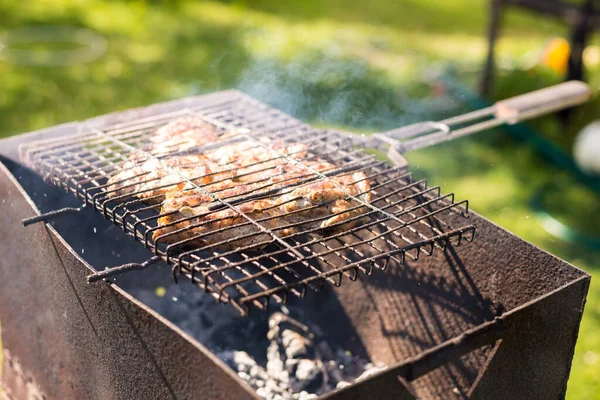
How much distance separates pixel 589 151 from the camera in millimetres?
6262

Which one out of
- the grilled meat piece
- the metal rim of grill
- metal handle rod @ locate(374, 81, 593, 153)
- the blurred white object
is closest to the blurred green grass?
the blurred white object

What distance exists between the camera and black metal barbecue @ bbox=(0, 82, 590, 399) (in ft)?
7.10

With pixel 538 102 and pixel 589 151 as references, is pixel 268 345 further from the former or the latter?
pixel 589 151

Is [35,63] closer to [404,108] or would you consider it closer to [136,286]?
[404,108]

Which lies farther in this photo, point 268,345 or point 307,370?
point 268,345

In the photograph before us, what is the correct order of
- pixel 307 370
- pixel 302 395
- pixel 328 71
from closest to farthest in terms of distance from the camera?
pixel 302 395 → pixel 307 370 → pixel 328 71

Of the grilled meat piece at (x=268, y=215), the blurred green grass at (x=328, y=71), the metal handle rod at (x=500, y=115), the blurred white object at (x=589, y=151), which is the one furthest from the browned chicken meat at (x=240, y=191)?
the blurred white object at (x=589, y=151)

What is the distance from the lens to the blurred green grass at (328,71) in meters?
6.25

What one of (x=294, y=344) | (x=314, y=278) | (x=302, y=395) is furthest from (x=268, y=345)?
(x=314, y=278)

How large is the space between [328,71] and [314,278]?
6.95m

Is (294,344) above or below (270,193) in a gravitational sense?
below

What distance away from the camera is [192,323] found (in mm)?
3674

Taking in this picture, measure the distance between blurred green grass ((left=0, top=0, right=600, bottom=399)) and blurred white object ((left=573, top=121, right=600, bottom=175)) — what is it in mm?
271

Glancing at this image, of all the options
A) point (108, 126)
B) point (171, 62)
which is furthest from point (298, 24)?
point (108, 126)
